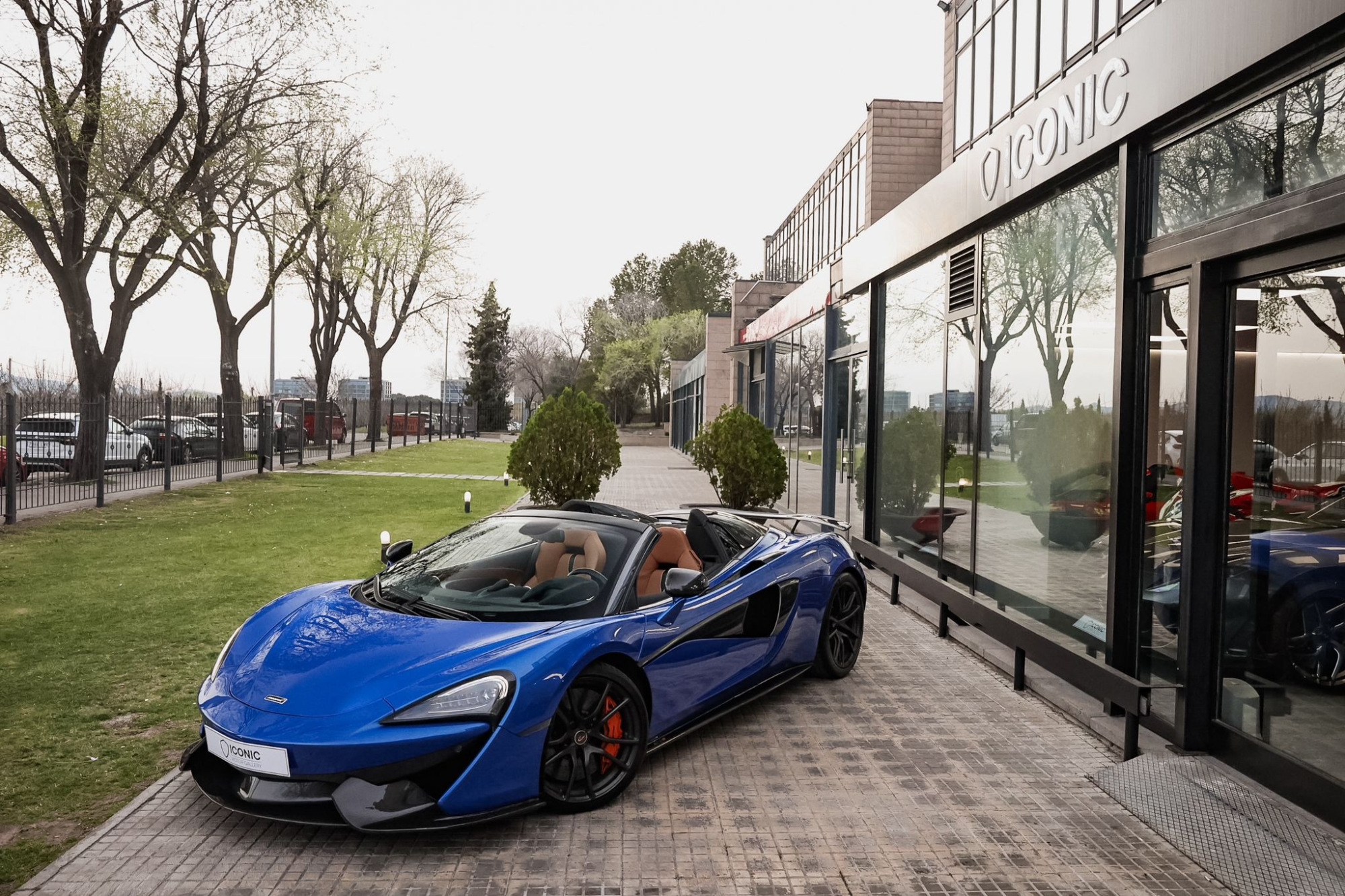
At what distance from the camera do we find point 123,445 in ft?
59.7

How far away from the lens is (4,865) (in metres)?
3.73

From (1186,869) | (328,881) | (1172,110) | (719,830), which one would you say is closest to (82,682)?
(328,881)

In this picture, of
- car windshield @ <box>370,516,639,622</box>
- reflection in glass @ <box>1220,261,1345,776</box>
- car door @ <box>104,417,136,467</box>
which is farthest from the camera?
car door @ <box>104,417,136,467</box>

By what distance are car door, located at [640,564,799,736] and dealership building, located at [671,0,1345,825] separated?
76.7 inches

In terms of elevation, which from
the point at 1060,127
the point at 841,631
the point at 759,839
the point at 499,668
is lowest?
the point at 759,839

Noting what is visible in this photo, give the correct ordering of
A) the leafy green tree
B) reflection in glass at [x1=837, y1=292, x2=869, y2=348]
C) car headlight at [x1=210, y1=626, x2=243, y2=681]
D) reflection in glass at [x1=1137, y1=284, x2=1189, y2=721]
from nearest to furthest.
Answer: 1. car headlight at [x1=210, y1=626, x2=243, y2=681]
2. reflection in glass at [x1=1137, y1=284, x2=1189, y2=721]
3. reflection in glass at [x1=837, y1=292, x2=869, y2=348]
4. the leafy green tree

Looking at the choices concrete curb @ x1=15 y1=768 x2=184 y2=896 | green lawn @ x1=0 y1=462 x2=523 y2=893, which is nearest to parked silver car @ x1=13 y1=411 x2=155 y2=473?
green lawn @ x1=0 y1=462 x2=523 y2=893

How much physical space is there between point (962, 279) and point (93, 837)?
7871mm

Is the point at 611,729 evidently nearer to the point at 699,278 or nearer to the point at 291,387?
the point at 699,278

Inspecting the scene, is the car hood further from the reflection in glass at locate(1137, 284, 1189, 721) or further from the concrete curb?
the reflection in glass at locate(1137, 284, 1189, 721)

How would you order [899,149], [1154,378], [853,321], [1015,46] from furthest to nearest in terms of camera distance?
[899,149] → [853,321] → [1015,46] → [1154,378]

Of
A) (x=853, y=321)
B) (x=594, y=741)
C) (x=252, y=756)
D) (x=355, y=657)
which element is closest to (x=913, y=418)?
(x=853, y=321)

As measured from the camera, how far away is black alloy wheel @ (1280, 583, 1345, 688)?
432 cm

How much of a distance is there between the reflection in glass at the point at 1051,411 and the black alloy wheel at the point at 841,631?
1370 mm
